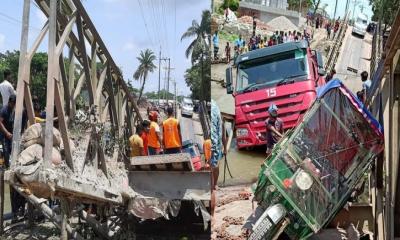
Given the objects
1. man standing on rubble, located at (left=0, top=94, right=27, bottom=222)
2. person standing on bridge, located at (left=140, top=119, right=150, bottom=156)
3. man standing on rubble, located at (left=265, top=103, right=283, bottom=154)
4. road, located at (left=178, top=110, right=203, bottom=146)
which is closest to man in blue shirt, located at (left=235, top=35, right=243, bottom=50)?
road, located at (left=178, top=110, right=203, bottom=146)

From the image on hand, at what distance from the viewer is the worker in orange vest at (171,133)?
351 inches

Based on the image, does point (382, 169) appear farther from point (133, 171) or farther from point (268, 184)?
point (133, 171)

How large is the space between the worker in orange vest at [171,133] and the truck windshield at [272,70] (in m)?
1.66

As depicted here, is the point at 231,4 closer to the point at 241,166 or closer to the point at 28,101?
the point at 241,166

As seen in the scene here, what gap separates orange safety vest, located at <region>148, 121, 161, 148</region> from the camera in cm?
919

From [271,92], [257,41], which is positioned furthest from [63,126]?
[257,41]

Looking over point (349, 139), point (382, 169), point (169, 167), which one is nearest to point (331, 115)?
point (349, 139)

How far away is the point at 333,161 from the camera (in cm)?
629

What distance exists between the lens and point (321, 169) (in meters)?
6.29

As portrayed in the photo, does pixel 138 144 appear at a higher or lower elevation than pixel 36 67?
higher

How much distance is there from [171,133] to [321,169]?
132 inches

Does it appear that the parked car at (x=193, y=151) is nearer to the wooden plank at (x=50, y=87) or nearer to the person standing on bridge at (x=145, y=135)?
the person standing on bridge at (x=145, y=135)

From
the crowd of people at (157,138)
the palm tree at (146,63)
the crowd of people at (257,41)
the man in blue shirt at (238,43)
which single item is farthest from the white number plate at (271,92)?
the palm tree at (146,63)

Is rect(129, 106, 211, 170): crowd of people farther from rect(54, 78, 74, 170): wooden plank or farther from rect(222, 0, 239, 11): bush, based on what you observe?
rect(222, 0, 239, 11): bush
